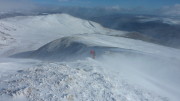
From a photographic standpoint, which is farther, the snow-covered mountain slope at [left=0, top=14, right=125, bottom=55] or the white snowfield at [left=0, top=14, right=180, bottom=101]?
the snow-covered mountain slope at [left=0, top=14, right=125, bottom=55]

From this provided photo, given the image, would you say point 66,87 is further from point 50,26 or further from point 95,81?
point 50,26

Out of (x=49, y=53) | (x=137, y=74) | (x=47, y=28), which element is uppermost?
(x=137, y=74)

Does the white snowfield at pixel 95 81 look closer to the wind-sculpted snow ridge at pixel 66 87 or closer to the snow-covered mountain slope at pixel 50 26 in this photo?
the wind-sculpted snow ridge at pixel 66 87

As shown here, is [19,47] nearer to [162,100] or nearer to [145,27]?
[162,100]

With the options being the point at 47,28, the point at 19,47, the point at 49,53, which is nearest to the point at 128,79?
the point at 49,53

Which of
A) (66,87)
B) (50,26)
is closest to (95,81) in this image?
(66,87)

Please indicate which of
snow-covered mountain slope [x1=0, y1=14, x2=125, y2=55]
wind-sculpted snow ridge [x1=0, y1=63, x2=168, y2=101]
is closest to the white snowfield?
wind-sculpted snow ridge [x1=0, y1=63, x2=168, y2=101]

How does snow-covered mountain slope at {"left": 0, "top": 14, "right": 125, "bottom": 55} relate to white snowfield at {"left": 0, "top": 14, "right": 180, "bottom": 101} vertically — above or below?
below

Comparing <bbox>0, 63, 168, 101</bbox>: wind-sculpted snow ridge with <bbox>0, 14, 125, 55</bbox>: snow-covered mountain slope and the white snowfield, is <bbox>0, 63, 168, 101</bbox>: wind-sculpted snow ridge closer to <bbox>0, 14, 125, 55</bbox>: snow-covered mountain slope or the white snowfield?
the white snowfield
